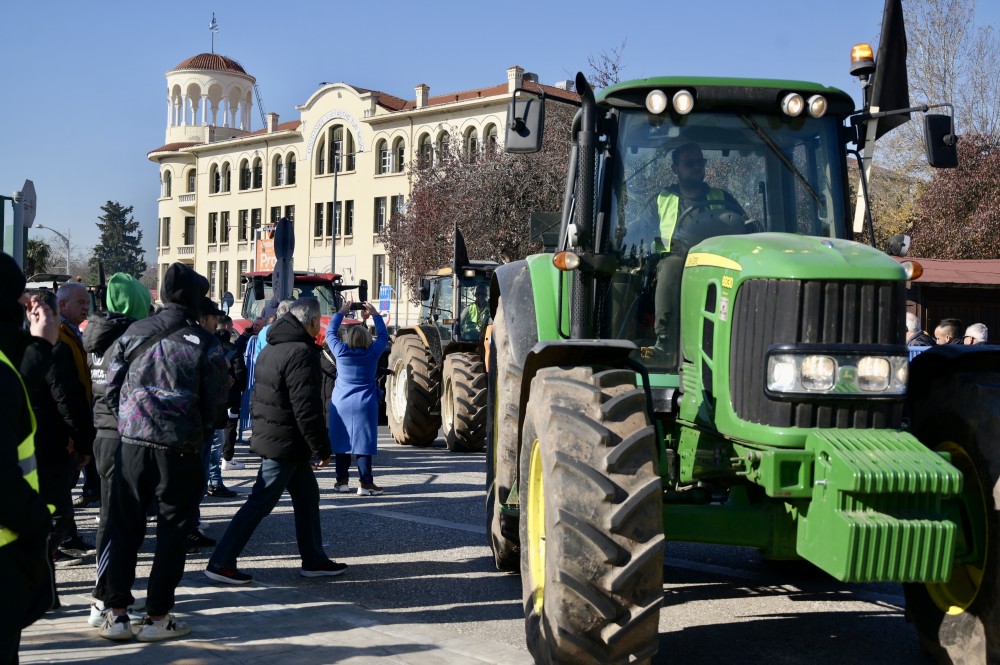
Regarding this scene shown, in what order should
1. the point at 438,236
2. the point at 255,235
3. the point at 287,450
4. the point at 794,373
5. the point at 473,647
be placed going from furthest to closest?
the point at 255,235 < the point at 438,236 < the point at 287,450 < the point at 473,647 < the point at 794,373

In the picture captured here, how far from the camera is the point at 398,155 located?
6150 centimetres

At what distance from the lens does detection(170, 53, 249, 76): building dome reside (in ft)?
267

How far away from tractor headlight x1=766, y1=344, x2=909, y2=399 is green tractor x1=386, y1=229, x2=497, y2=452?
9.47m

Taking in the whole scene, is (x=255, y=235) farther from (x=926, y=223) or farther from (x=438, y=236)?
(x=926, y=223)

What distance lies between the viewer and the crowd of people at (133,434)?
3.73 metres

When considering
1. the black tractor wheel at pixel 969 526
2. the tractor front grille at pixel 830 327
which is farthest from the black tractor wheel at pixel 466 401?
the tractor front grille at pixel 830 327

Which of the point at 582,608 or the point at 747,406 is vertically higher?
the point at 747,406

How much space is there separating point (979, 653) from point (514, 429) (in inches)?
106

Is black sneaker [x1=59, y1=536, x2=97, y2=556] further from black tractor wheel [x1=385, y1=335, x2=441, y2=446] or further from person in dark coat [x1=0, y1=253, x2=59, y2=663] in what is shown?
black tractor wheel [x1=385, y1=335, x2=441, y2=446]

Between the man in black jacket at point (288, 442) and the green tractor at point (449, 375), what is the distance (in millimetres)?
6767

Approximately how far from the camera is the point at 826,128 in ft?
20.1

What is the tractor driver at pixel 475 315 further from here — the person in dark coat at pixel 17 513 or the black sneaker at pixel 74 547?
the person in dark coat at pixel 17 513

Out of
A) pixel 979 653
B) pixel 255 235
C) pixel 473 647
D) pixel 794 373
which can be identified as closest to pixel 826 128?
pixel 794 373

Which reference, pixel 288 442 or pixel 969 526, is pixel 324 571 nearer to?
pixel 288 442
